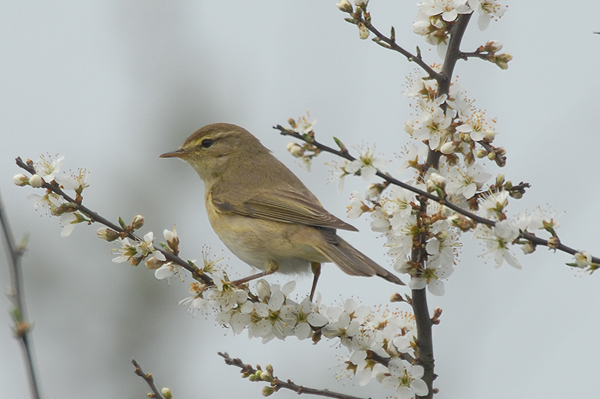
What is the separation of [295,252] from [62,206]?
192cm

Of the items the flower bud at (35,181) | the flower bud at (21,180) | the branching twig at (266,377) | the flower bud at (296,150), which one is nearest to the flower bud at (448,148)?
the flower bud at (296,150)

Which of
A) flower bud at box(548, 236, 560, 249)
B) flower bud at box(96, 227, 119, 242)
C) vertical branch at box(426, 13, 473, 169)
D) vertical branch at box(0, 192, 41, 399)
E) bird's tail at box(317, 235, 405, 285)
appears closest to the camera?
vertical branch at box(0, 192, 41, 399)

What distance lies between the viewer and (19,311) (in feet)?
6.57

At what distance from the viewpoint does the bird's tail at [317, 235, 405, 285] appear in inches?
160

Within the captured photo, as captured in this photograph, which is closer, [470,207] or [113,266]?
[470,207]

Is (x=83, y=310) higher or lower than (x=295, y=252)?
lower

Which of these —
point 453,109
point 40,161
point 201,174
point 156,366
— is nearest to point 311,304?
point 453,109

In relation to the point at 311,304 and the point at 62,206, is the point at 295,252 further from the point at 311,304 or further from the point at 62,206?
the point at 62,206

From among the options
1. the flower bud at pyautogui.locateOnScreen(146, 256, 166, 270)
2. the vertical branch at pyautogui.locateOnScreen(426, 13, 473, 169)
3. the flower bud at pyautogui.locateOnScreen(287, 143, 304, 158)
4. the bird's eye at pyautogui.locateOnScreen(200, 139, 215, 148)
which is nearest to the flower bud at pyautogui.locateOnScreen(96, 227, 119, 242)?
the flower bud at pyautogui.locateOnScreen(146, 256, 166, 270)

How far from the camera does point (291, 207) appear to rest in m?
5.41

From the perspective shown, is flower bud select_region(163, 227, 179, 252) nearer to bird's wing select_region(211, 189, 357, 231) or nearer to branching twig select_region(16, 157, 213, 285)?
branching twig select_region(16, 157, 213, 285)

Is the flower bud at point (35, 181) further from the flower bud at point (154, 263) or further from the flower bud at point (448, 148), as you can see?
the flower bud at point (448, 148)

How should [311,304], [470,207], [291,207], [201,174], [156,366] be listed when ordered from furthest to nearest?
[156,366] → [201,174] → [291,207] → [311,304] → [470,207]

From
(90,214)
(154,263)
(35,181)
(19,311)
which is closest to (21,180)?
(35,181)
